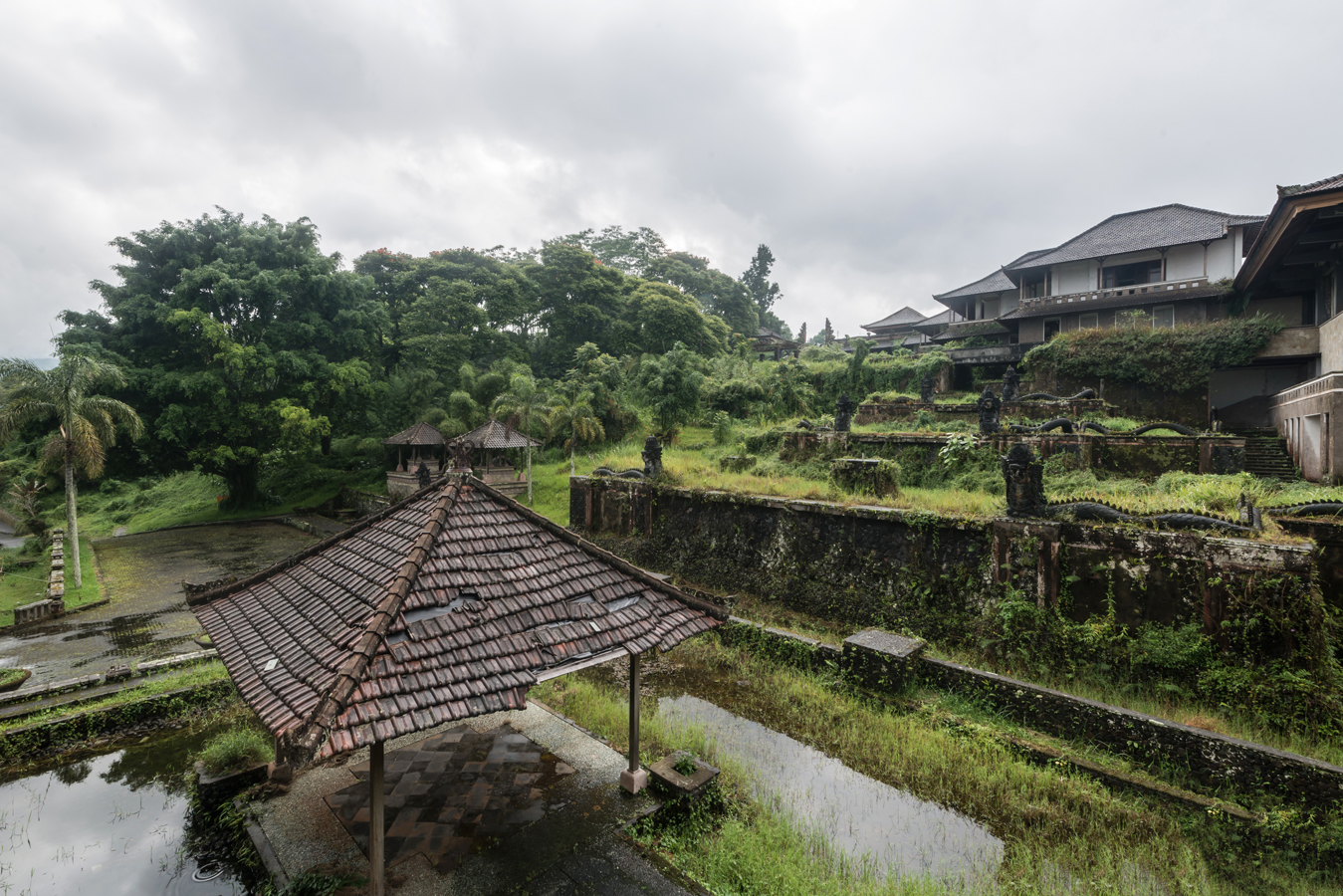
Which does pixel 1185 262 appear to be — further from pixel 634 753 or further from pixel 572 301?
pixel 634 753

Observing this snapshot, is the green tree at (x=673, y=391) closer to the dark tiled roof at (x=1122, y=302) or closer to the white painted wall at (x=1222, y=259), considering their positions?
the dark tiled roof at (x=1122, y=302)

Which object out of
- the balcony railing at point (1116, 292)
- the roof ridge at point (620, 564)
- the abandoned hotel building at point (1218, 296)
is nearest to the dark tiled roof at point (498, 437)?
the roof ridge at point (620, 564)

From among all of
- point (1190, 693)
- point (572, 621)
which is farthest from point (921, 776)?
point (572, 621)

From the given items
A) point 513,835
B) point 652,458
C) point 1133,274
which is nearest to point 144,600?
point 652,458

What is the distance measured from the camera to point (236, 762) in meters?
5.86

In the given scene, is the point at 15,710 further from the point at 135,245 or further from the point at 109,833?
the point at 135,245

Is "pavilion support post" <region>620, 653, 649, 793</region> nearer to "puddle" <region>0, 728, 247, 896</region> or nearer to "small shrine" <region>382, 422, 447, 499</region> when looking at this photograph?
"puddle" <region>0, 728, 247, 896</region>

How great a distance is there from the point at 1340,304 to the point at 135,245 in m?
34.8

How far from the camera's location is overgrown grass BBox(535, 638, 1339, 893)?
15.0 feet

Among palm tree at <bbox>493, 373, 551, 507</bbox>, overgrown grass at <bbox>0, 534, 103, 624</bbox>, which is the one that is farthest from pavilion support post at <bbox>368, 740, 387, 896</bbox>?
palm tree at <bbox>493, 373, 551, 507</bbox>

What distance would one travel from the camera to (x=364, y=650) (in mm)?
3658

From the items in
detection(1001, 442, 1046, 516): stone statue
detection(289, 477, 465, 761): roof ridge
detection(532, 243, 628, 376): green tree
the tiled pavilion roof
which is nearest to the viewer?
detection(289, 477, 465, 761): roof ridge

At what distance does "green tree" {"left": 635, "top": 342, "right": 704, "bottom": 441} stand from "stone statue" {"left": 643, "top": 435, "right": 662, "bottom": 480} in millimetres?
7025

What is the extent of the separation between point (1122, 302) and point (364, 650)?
27.4m
